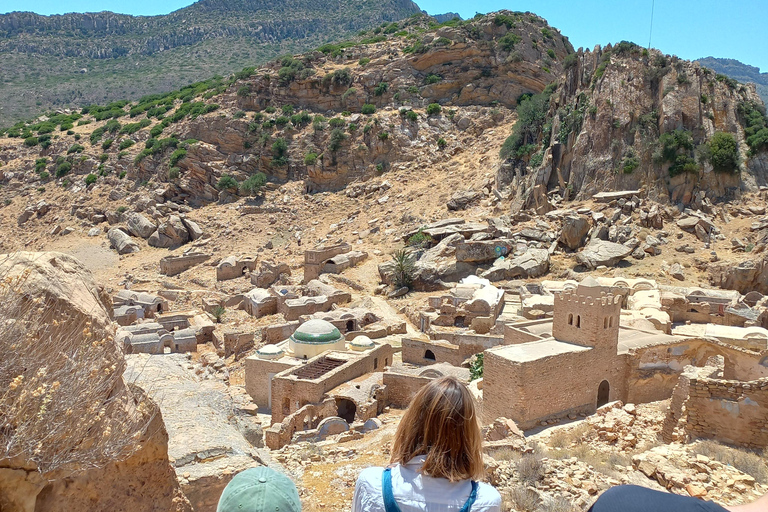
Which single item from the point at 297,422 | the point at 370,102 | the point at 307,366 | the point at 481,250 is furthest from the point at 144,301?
the point at 370,102

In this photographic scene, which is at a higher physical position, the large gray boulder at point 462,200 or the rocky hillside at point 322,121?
the rocky hillside at point 322,121

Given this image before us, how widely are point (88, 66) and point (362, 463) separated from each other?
299ft

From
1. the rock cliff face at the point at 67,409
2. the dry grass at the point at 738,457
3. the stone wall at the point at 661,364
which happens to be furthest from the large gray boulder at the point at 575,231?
the rock cliff face at the point at 67,409

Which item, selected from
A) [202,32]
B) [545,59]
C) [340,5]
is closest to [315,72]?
[545,59]

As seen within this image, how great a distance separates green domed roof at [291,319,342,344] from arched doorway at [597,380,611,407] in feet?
27.7

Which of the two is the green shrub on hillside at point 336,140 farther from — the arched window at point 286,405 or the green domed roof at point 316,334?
the arched window at point 286,405

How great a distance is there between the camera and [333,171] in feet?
141

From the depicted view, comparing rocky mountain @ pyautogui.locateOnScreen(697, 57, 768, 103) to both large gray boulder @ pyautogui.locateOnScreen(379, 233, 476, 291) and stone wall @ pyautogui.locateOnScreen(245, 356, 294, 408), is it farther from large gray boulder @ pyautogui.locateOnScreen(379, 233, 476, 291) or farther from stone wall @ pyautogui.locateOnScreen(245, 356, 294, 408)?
stone wall @ pyautogui.locateOnScreen(245, 356, 294, 408)

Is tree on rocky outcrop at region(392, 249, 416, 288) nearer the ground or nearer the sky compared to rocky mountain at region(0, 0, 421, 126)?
nearer the ground

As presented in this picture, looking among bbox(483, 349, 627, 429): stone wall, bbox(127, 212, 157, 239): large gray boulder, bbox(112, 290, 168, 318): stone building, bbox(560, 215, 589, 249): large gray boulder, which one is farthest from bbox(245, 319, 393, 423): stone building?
bbox(127, 212, 157, 239): large gray boulder

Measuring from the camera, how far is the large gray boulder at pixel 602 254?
25156 millimetres

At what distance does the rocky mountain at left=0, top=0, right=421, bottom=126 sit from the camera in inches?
2972

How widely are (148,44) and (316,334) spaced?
291ft

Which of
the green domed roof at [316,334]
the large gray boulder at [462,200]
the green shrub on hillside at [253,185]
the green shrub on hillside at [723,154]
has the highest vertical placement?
the green shrub on hillside at [723,154]
